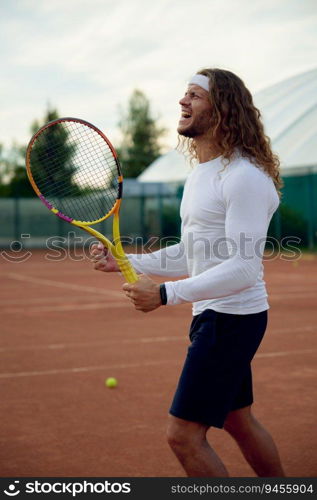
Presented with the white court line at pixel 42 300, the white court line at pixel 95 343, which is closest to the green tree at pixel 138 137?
the white court line at pixel 42 300

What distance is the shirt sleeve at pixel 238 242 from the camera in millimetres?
2734

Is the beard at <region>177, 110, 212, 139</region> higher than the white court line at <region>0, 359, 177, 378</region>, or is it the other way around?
the beard at <region>177, 110, 212, 139</region>

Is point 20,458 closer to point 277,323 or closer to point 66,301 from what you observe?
point 277,323

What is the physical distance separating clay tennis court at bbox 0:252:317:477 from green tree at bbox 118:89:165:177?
152 feet

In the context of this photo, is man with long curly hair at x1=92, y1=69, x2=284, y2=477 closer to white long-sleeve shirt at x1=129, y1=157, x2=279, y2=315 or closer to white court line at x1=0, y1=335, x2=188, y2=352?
white long-sleeve shirt at x1=129, y1=157, x2=279, y2=315

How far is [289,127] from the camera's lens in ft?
86.5

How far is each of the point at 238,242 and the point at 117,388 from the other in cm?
321

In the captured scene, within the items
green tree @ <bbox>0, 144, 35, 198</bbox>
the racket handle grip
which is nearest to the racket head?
the racket handle grip

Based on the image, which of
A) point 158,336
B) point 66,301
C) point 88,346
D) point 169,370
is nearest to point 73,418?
point 169,370

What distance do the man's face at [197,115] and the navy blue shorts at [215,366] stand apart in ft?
2.47

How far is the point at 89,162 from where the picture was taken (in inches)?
158

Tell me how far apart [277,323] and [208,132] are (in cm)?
580

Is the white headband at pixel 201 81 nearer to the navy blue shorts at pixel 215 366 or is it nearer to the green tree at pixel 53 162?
the navy blue shorts at pixel 215 366

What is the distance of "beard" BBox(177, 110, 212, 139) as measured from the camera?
3.04 m
